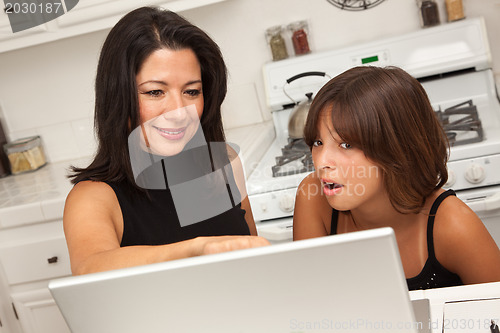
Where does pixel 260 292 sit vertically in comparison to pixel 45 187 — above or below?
above

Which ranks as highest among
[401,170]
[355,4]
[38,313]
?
[355,4]

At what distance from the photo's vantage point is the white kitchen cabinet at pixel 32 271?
79.4 inches

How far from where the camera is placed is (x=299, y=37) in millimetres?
2379

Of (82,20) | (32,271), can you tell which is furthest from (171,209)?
(82,20)

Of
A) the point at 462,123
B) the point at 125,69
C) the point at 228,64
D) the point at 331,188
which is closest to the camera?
the point at 125,69

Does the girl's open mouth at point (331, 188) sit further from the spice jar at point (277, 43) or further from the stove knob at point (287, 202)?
the spice jar at point (277, 43)

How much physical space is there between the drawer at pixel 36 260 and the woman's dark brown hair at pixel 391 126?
4.09 ft

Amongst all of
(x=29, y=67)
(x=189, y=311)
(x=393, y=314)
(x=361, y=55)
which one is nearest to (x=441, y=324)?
(x=393, y=314)

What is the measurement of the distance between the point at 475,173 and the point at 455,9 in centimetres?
85

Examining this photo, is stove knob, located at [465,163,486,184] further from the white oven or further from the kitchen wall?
the kitchen wall

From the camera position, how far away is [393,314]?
0.48m

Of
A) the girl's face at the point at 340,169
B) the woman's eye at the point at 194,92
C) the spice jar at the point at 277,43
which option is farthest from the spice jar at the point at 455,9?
the woman's eye at the point at 194,92

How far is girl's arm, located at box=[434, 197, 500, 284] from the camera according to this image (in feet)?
3.56

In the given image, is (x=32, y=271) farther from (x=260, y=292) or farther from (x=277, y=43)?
(x=260, y=292)
